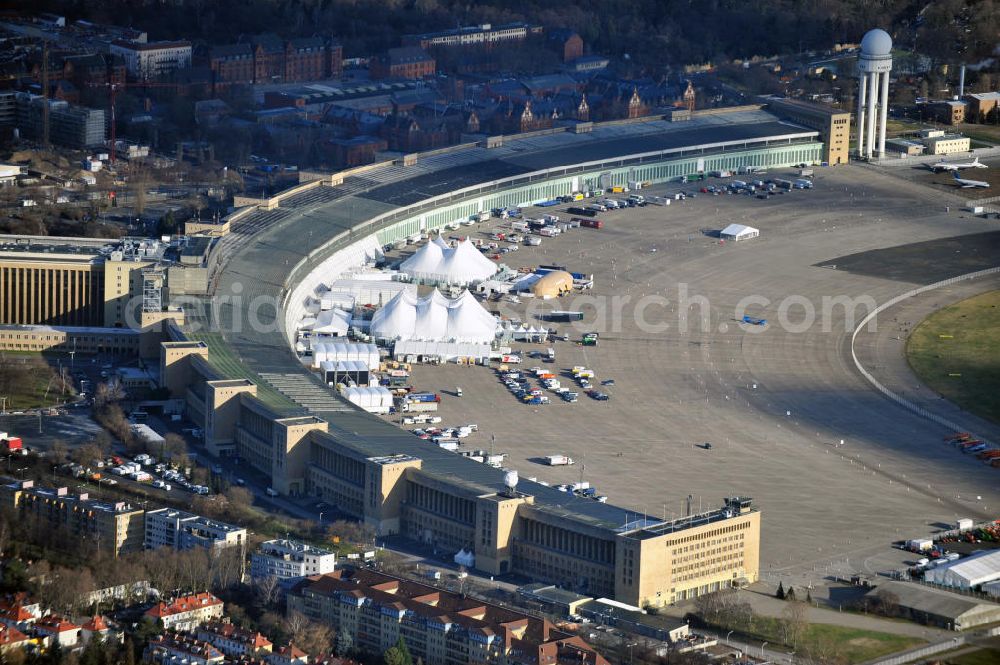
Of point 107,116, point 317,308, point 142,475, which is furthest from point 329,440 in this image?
point 107,116

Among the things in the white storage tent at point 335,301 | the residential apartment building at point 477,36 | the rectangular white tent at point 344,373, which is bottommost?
the rectangular white tent at point 344,373

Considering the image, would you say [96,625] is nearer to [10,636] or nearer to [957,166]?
[10,636]

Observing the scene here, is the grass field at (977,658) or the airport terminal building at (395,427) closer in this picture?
the grass field at (977,658)

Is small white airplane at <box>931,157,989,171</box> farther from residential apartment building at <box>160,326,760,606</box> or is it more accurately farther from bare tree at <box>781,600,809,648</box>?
bare tree at <box>781,600,809,648</box>

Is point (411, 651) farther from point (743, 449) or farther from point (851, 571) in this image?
point (743, 449)

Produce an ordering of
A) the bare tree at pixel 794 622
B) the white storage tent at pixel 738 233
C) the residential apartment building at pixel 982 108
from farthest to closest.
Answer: the residential apartment building at pixel 982 108
the white storage tent at pixel 738 233
the bare tree at pixel 794 622

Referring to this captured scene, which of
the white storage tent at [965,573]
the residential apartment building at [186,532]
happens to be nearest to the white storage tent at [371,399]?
the residential apartment building at [186,532]

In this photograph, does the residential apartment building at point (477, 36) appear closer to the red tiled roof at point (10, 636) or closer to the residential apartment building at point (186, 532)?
the residential apartment building at point (186, 532)
